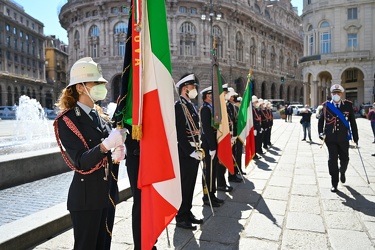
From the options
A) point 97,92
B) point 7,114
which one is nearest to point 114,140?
point 97,92

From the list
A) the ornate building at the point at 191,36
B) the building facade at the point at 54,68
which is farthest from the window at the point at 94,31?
the building facade at the point at 54,68

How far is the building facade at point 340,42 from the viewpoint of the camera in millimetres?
36312

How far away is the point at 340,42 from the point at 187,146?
38.4m

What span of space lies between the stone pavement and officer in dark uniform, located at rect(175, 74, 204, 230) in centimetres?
22

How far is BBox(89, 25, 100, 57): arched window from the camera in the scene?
141 feet

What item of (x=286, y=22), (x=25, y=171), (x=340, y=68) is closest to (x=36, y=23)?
(x=286, y=22)

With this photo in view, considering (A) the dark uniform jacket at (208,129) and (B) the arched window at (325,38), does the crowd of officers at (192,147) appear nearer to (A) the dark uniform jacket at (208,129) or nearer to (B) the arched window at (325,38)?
(A) the dark uniform jacket at (208,129)

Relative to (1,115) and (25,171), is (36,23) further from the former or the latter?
(25,171)

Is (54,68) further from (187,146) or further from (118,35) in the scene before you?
(187,146)

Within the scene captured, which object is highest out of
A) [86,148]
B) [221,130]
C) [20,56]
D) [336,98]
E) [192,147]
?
[20,56]

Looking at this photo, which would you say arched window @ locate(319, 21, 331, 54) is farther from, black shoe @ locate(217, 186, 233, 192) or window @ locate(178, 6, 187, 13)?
black shoe @ locate(217, 186, 233, 192)

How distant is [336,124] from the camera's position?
20.6 feet

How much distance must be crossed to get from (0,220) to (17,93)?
6361 cm

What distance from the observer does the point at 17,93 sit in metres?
60.8
